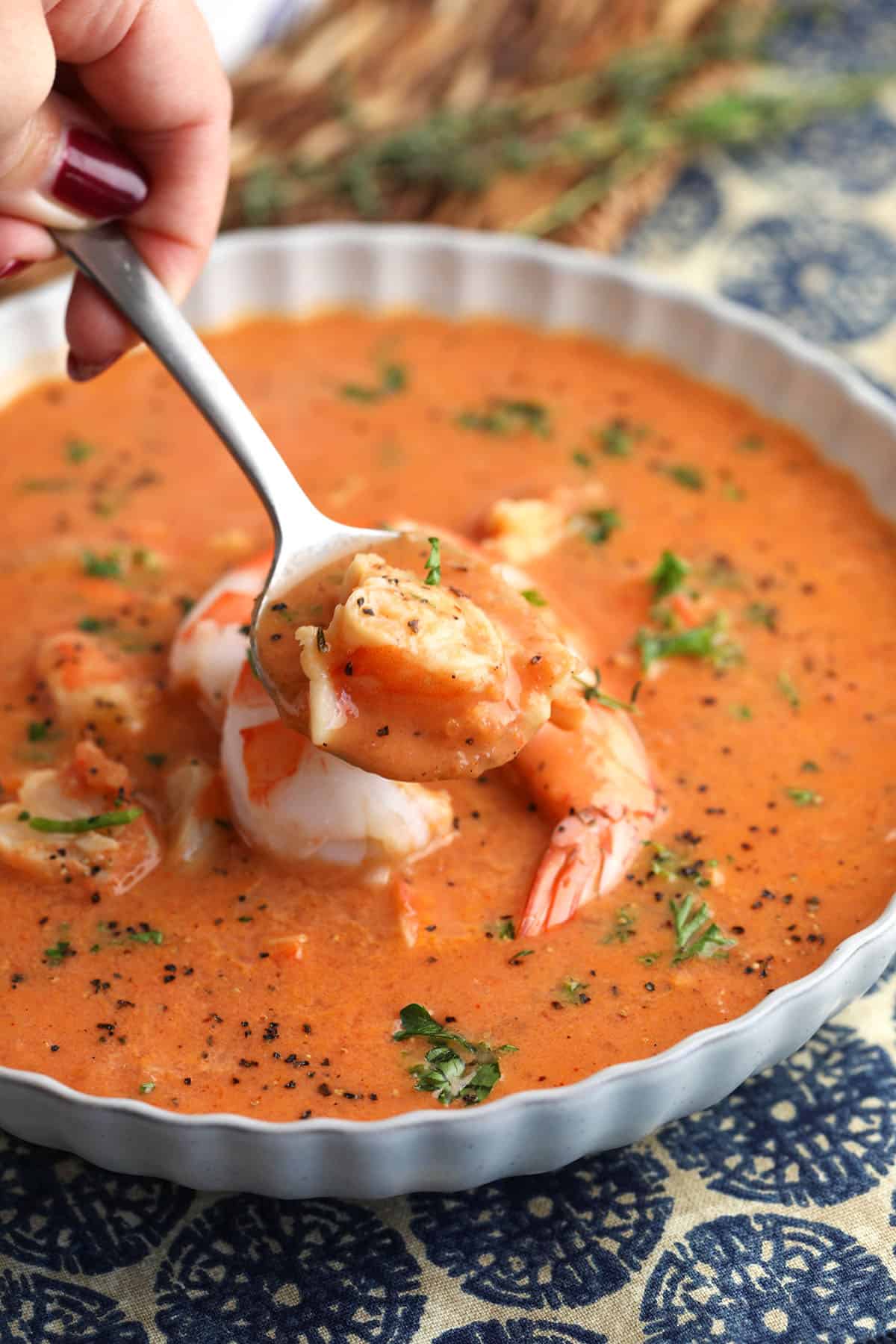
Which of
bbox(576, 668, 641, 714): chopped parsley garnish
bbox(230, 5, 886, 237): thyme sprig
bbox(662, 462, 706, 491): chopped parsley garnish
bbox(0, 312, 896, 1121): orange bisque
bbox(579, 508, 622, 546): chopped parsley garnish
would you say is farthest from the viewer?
bbox(230, 5, 886, 237): thyme sprig

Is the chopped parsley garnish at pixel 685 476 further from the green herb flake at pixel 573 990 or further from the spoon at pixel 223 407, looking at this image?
the green herb flake at pixel 573 990

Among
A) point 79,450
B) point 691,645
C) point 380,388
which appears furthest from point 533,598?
point 79,450

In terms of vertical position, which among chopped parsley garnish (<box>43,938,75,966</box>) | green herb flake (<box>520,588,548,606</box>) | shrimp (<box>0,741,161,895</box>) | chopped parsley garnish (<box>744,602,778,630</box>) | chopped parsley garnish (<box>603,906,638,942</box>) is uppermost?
green herb flake (<box>520,588,548,606</box>)

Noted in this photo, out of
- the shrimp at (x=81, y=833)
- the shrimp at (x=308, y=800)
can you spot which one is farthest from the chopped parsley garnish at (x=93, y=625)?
the shrimp at (x=308, y=800)

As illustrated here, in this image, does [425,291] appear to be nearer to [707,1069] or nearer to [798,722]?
[798,722]

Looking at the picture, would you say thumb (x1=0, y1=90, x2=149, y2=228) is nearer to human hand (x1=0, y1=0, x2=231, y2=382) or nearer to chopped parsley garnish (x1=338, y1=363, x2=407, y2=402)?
human hand (x1=0, y1=0, x2=231, y2=382)

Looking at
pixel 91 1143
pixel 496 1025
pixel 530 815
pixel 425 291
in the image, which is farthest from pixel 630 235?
pixel 91 1143

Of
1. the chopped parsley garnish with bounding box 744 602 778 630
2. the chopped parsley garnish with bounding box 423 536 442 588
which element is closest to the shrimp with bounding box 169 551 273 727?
the chopped parsley garnish with bounding box 423 536 442 588
